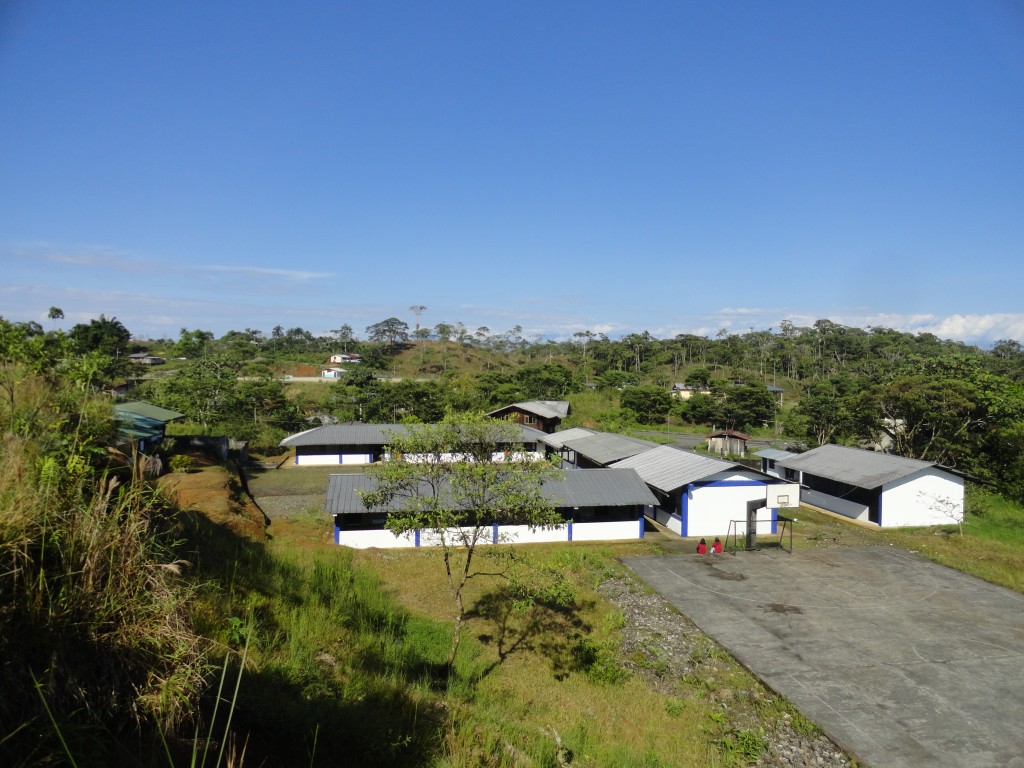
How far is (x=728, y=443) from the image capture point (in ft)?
156

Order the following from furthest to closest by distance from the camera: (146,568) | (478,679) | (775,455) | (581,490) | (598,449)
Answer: (775,455), (598,449), (581,490), (478,679), (146,568)

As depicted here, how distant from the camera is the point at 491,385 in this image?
65.4 meters

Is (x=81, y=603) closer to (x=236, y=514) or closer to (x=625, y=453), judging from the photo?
(x=236, y=514)

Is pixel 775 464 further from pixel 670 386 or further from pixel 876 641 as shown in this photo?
pixel 670 386

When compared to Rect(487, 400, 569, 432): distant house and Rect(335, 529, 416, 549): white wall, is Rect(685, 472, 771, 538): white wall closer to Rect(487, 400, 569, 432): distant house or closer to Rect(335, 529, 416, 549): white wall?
Rect(335, 529, 416, 549): white wall

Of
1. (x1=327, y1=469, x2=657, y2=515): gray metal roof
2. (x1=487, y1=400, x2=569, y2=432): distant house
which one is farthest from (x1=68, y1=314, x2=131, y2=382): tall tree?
(x1=327, y1=469, x2=657, y2=515): gray metal roof

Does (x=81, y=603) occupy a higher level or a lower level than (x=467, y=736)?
higher

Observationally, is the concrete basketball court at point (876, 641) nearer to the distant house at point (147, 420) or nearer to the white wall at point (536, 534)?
the white wall at point (536, 534)

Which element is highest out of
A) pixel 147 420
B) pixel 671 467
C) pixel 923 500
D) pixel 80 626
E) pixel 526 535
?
pixel 80 626

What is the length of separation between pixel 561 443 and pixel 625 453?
805 cm

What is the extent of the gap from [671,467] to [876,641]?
14.2m

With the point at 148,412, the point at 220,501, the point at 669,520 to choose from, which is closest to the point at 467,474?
the point at 220,501

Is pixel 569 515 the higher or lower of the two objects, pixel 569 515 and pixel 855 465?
the lower

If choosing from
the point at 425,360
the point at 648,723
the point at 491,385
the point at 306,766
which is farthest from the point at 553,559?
the point at 425,360
